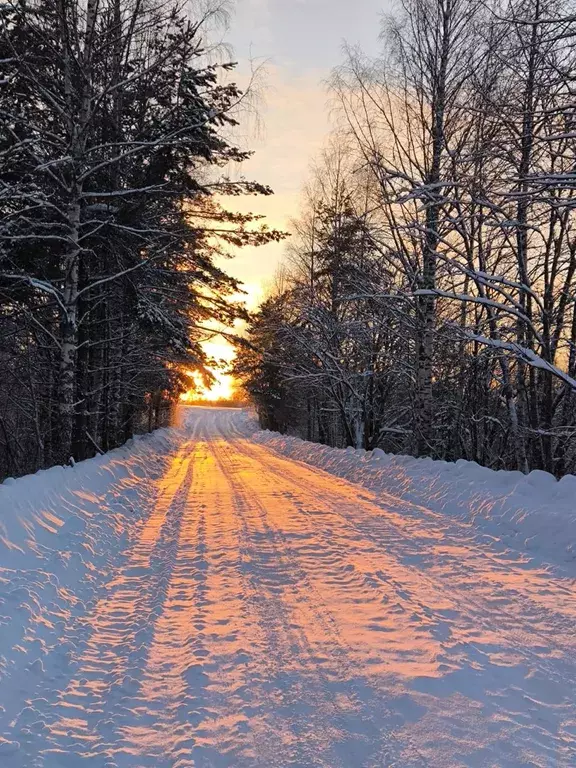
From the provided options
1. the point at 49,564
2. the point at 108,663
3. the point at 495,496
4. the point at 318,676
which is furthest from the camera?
the point at 495,496

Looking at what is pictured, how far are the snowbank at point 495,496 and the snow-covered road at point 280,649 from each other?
419 mm

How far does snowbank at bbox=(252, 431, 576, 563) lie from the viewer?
6109mm

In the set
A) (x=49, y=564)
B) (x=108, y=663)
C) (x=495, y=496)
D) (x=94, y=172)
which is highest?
(x=94, y=172)

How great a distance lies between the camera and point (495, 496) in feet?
25.2

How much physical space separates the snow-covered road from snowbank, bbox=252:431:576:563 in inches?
16.5

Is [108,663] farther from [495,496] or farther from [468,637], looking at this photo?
[495,496]

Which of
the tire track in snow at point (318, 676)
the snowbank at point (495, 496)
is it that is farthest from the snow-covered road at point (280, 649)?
the snowbank at point (495, 496)

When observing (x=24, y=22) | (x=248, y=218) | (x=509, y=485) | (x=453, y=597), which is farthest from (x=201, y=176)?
(x=453, y=597)

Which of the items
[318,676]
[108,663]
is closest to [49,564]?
[108,663]

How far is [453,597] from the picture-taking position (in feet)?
15.0

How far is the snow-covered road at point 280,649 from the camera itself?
2.70 m

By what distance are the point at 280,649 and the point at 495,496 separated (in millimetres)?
5147

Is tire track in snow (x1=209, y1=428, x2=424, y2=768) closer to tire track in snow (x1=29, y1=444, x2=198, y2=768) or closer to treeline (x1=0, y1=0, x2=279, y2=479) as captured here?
tire track in snow (x1=29, y1=444, x2=198, y2=768)

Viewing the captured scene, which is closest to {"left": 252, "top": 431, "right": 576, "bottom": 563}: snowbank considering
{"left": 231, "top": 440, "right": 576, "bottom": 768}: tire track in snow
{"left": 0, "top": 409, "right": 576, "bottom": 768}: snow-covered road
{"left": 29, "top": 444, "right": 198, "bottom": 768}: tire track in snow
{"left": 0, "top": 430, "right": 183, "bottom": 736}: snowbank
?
{"left": 0, "top": 409, "right": 576, "bottom": 768}: snow-covered road
